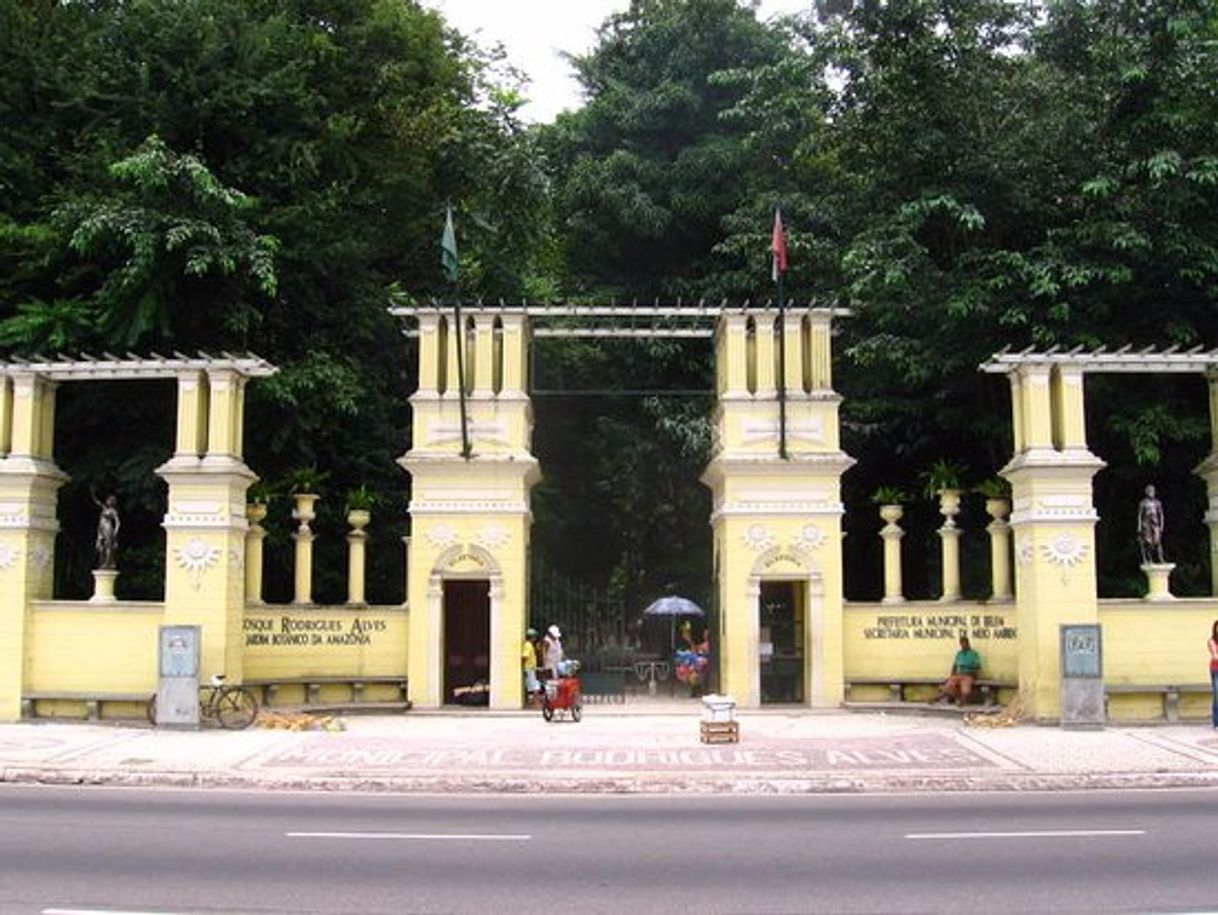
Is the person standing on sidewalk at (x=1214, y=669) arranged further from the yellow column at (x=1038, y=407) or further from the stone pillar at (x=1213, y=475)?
the yellow column at (x=1038, y=407)

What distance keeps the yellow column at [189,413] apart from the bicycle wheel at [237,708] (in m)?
3.97

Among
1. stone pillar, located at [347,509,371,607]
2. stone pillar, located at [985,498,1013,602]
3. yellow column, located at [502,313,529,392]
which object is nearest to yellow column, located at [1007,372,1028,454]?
stone pillar, located at [985,498,1013,602]

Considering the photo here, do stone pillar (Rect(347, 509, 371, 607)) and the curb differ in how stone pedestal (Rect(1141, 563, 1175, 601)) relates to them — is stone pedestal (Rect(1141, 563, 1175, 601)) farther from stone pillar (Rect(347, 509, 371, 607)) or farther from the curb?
stone pillar (Rect(347, 509, 371, 607))

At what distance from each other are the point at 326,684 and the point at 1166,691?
14334 millimetres

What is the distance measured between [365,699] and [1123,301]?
17239 mm

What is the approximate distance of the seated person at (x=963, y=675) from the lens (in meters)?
24.0

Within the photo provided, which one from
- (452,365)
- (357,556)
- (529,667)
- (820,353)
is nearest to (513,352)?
(452,365)

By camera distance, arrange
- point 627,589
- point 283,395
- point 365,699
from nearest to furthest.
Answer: point 365,699 < point 283,395 < point 627,589

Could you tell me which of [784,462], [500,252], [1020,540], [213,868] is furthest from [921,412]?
[213,868]

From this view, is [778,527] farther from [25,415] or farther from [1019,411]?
[25,415]

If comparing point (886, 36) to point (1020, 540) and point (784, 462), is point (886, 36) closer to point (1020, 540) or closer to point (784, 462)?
point (784, 462)

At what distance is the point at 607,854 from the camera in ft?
34.9

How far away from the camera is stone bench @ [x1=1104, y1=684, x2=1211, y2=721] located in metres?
21.7

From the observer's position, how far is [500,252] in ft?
116
